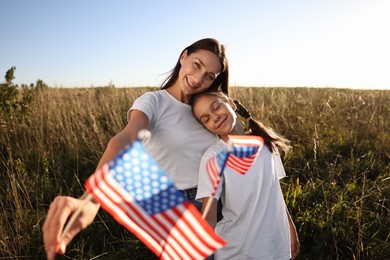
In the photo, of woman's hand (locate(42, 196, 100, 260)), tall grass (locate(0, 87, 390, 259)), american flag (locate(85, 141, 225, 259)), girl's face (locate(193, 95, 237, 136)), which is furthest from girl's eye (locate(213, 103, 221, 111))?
tall grass (locate(0, 87, 390, 259))

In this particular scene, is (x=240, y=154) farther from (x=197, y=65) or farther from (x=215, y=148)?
(x=197, y=65)

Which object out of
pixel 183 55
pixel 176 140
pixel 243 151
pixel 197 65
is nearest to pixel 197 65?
pixel 197 65

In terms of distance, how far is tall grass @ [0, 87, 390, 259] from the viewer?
2.57m

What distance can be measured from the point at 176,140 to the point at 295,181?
2229 mm

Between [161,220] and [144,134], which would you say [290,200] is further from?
[144,134]

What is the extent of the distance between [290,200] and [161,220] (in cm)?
217

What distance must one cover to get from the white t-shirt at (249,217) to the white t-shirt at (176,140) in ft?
0.32

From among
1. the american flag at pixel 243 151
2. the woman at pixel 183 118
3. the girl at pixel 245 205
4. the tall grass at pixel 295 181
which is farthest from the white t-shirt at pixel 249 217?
the tall grass at pixel 295 181

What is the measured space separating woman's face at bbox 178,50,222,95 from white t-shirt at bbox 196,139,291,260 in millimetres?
333

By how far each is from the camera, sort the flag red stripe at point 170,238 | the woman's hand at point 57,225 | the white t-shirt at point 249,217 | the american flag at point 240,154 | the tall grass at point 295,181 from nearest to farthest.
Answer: the woman's hand at point 57,225, the flag red stripe at point 170,238, the american flag at point 240,154, the white t-shirt at point 249,217, the tall grass at point 295,181

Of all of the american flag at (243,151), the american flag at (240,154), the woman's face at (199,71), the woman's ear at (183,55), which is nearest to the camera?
the american flag at (240,154)

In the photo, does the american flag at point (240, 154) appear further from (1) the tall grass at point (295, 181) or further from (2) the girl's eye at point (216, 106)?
(1) the tall grass at point (295, 181)

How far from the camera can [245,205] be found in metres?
1.66

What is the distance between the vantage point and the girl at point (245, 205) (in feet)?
5.38
